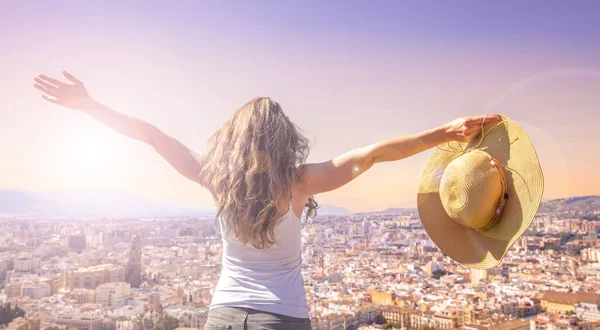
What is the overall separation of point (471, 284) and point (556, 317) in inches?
172

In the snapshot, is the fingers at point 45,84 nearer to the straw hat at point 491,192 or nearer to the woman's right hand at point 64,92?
the woman's right hand at point 64,92

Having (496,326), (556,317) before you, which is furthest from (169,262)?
(556,317)

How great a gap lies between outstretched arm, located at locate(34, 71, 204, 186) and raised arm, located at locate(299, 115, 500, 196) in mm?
266

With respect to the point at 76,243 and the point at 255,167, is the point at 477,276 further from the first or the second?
the point at 255,167

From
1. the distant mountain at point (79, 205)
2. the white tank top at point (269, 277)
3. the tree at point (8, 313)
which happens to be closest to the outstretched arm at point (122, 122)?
the white tank top at point (269, 277)

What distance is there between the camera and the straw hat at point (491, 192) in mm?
949

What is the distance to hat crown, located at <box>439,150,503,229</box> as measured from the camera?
98 cm

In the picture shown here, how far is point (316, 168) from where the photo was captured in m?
0.86

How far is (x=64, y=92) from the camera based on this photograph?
108cm

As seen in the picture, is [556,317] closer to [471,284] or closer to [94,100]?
[471,284]

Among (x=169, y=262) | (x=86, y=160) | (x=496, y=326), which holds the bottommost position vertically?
(x=496, y=326)

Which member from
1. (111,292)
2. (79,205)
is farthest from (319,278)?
(79,205)

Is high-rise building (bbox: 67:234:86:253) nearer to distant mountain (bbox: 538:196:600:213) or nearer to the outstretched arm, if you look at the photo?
the outstretched arm

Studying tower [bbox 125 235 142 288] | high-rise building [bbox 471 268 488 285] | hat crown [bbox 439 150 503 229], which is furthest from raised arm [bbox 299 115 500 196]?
high-rise building [bbox 471 268 488 285]
